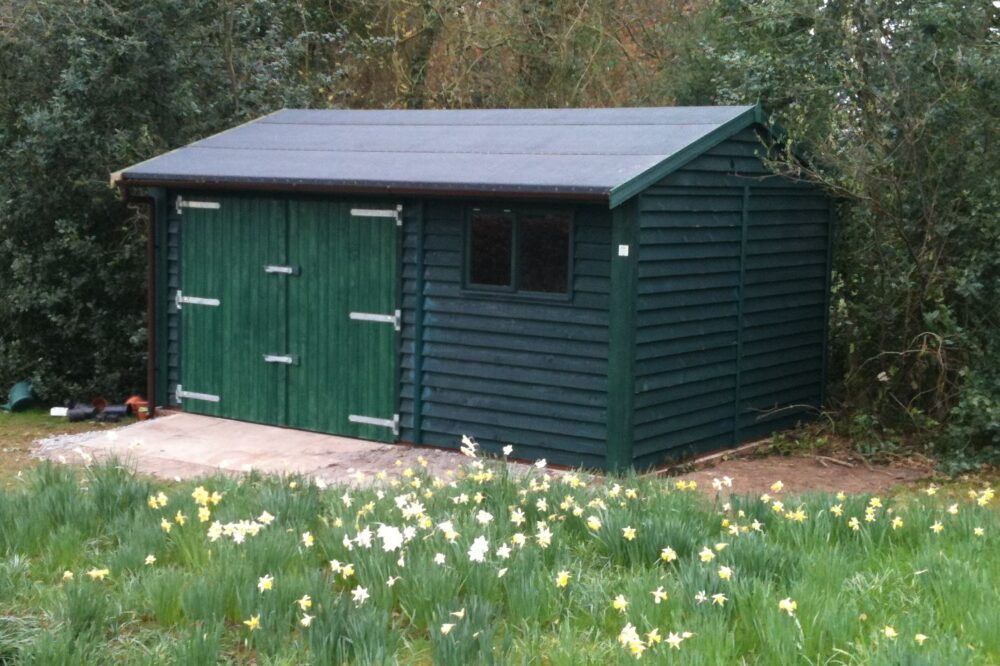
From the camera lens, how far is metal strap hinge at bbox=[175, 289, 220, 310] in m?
12.1

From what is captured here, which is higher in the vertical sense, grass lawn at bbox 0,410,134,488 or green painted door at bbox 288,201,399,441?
green painted door at bbox 288,201,399,441

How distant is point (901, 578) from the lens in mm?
5574

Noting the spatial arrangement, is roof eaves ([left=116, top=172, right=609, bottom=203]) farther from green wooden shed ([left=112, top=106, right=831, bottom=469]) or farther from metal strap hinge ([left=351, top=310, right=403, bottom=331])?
metal strap hinge ([left=351, top=310, right=403, bottom=331])

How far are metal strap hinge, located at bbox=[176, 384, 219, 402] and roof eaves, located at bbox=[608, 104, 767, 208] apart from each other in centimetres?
472

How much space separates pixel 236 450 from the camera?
10.8m

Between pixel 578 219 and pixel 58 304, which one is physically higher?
pixel 578 219

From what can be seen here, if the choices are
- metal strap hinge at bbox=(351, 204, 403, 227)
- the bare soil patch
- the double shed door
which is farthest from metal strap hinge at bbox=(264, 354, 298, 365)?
the bare soil patch

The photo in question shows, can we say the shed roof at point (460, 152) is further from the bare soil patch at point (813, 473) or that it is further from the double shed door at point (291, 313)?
the bare soil patch at point (813, 473)

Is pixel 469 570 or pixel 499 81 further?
pixel 499 81

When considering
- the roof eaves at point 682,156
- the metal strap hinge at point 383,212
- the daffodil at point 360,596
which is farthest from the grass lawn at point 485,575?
the metal strap hinge at point 383,212

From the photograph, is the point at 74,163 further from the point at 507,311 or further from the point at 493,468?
the point at 493,468

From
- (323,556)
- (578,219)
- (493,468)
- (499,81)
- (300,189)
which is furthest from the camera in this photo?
(499,81)

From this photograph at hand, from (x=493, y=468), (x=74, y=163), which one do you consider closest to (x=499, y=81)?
(x=74, y=163)

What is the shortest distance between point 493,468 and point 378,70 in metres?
14.5
